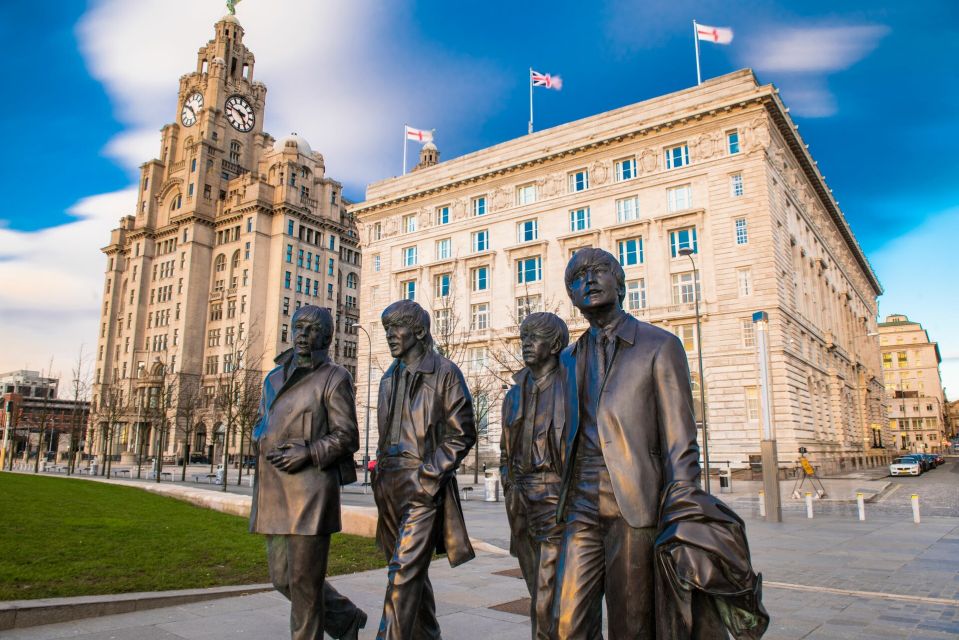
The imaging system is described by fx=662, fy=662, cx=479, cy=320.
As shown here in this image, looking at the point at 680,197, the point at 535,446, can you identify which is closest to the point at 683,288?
the point at 680,197

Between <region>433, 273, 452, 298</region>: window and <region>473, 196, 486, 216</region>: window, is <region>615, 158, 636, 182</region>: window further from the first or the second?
<region>433, 273, 452, 298</region>: window

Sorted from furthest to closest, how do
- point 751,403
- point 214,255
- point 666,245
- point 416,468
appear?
1. point 214,255
2. point 666,245
3. point 751,403
4. point 416,468

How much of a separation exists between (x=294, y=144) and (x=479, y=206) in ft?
136

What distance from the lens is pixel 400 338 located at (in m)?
5.45

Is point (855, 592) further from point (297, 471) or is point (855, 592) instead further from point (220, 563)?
point (220, 563)

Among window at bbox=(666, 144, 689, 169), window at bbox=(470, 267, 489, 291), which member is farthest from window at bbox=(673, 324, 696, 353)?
window at bbox=(470, 267, 489, 291)

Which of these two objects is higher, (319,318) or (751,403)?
(751,403)

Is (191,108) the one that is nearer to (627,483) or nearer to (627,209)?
(627,209)

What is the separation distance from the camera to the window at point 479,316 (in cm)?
5350

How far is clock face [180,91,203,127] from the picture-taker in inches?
3499

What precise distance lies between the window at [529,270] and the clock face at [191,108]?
5922 cm

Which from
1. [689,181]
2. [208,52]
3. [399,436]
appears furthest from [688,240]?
[208,52]

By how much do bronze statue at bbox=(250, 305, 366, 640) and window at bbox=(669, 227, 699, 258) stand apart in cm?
4253

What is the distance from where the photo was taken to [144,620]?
21.9 ft
